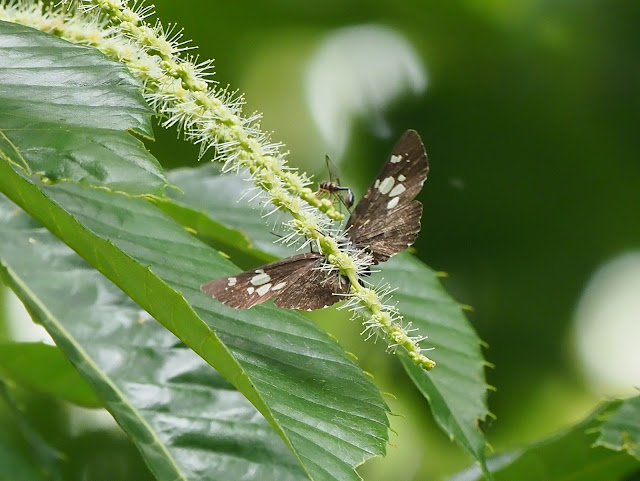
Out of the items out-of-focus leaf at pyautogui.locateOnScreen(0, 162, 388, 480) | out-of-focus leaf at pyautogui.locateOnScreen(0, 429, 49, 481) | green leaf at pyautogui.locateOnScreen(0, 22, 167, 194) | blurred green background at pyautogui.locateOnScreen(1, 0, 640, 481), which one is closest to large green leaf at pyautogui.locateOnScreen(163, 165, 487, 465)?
out-of-focus leaf at pyautogui.locateOnScreen(0, 162, 388, 480)

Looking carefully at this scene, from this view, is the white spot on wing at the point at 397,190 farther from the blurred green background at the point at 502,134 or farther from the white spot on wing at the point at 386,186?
the blurred green background at the point at 502,134

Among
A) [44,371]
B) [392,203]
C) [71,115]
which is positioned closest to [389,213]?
[392,203]

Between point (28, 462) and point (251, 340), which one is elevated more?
point (251, 340)

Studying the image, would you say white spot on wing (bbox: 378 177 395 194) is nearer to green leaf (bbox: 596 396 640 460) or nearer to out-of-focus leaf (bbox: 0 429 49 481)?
green leaf (bbox: 596 396 640 460)

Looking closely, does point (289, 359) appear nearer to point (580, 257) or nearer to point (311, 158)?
point (311, 158)

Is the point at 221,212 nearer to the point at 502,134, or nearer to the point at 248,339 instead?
the point at 248,339

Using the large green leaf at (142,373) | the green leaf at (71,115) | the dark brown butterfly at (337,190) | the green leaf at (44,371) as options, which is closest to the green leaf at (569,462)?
the large green leaf at (142,373)

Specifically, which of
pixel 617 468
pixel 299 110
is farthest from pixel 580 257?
pixel 617 468
